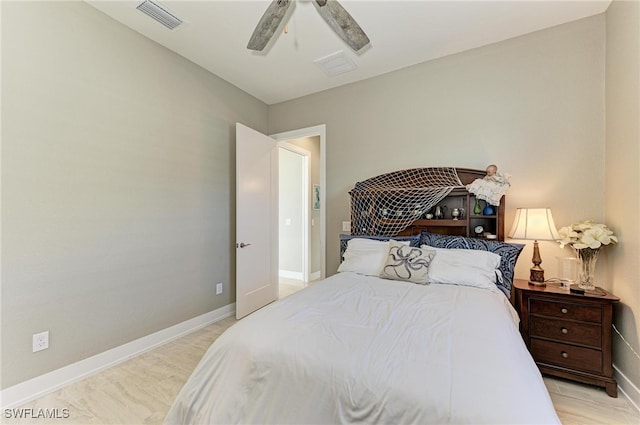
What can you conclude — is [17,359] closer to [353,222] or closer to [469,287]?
[353,222]

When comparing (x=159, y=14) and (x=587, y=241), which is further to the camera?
(x=159, y=14)

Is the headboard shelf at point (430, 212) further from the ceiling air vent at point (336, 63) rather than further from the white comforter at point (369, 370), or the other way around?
the ceiling air vent at point (336, 63)

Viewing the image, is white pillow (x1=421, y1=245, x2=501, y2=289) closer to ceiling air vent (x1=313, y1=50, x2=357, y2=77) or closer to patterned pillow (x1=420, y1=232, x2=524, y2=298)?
patterned pillow (x1=420, y1=232, x2=524, y2=298)

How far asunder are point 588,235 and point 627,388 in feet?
3.40

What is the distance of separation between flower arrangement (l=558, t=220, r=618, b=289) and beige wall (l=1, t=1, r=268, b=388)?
342 cm

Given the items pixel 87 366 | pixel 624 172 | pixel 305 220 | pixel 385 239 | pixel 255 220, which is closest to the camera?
pixel 624 172

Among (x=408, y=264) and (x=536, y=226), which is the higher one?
(x=536, y=226)

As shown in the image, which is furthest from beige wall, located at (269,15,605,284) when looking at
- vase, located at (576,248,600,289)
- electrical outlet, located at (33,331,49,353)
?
electrical outlet, located at (33,331,49,353)

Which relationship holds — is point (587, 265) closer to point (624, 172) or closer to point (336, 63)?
point (624, 172)

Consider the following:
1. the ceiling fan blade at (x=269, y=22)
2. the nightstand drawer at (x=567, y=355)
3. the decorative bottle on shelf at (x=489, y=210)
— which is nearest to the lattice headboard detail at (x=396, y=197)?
the decorative bottle on shelf at (x=489, y=210)

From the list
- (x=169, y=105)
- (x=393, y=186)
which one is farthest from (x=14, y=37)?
(x=393, y=186)

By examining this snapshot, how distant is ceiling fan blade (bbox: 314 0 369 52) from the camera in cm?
150

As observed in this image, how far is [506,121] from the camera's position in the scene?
263 centimetres

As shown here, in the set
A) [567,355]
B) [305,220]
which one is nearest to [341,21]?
[567,355]
